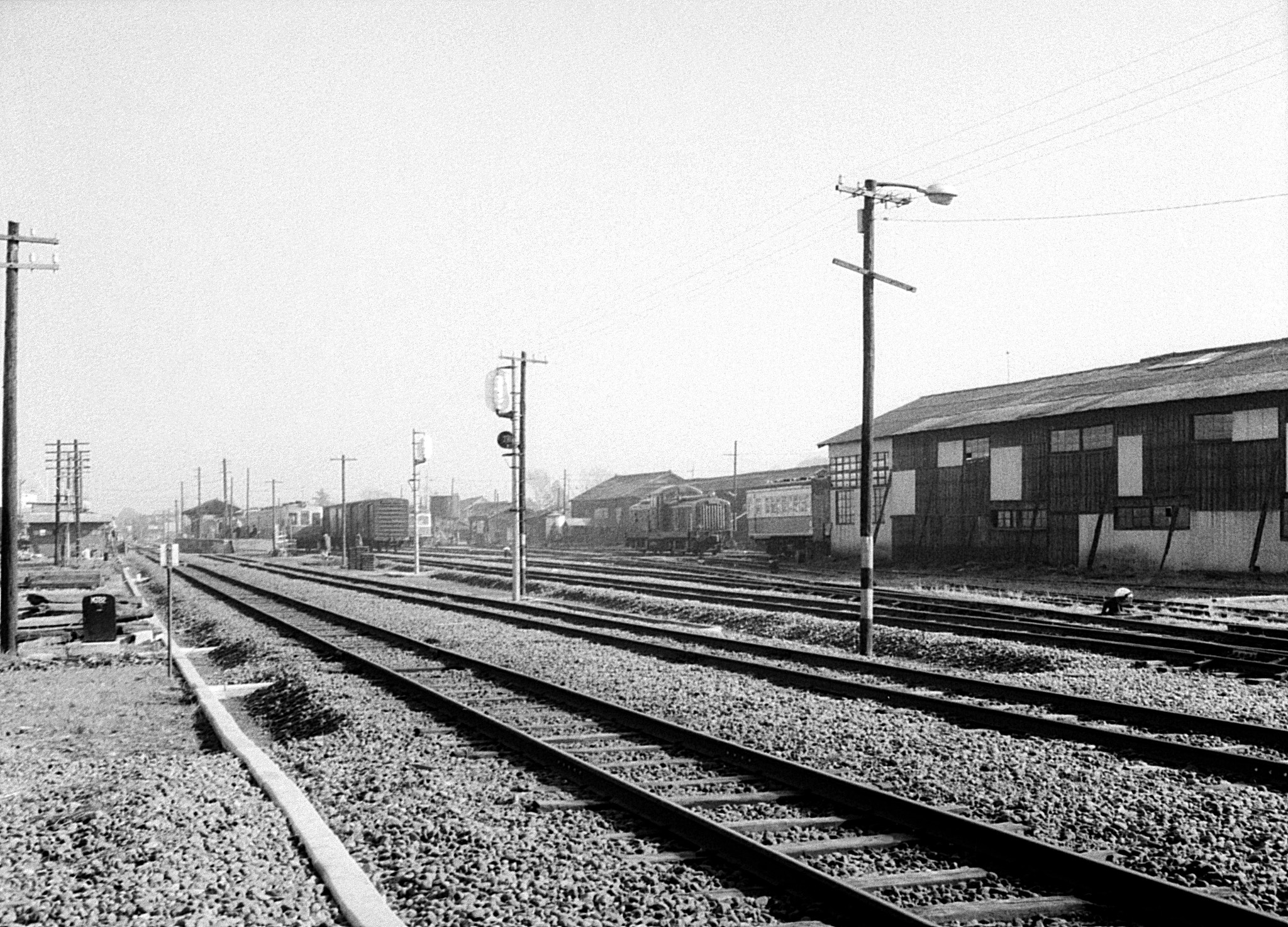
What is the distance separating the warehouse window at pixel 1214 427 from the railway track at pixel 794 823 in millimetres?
26757

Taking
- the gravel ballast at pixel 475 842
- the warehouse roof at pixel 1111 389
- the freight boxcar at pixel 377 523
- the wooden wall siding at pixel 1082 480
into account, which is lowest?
the gravel ballast at pixel 475 842

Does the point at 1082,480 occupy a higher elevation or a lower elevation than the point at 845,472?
lower

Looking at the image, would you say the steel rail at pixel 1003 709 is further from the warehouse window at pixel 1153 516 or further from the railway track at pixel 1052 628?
the warehouse window at pixel 1153 516

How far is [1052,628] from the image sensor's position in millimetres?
19234

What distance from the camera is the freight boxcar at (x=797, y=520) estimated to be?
47688 mm

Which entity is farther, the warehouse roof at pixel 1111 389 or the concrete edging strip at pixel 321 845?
the warehouse roof at pixel 1111 389

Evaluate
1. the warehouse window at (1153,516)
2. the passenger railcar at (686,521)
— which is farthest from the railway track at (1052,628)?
the passenger railcar at (686,521)

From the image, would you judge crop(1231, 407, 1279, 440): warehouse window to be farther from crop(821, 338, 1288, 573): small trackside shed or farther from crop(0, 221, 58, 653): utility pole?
crop(0, 221, 58, 653): utility pole

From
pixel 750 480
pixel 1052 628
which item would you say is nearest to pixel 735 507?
pixel 750 480

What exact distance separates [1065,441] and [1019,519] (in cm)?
344

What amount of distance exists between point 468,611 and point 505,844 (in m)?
19.3

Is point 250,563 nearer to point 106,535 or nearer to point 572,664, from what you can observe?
point 106,535

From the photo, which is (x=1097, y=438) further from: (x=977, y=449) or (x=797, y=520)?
(x=797, y=520)

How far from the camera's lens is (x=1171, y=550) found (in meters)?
33.4
